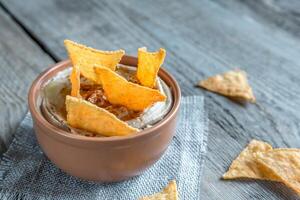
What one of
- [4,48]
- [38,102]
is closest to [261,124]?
[38,102]

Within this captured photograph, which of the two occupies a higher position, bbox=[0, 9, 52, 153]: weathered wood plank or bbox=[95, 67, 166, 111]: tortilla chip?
bbox=[95, 67, 166, 111]: tortilla chip

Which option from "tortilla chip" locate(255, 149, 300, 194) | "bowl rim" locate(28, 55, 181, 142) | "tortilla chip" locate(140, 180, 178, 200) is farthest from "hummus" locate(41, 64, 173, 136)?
"tortilla chip" locate(255, 149, 300, 194)

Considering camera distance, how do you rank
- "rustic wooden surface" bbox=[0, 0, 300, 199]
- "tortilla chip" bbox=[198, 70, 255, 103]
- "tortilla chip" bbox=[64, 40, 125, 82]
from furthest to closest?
"tortilla chip" bbox=[198, 70, 255, 103] < "rustic wooden surface" bbox=[0, 0, 300, 199] < "tortilla chip" bbox=[64, 40, 125, 82]

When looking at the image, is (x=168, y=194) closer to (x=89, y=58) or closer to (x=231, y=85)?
(x=89, y=58)

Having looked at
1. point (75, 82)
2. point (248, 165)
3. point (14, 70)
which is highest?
point (75, 82)

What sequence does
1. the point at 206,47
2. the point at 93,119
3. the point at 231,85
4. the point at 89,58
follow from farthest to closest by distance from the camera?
the point at 206,47 < the point at 231,85 < the point at 89,58 < the point at 93,119

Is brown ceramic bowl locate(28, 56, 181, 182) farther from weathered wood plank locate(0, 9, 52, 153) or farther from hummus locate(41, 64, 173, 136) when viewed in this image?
weathered wood plank locate(0, 9, 52, 153)

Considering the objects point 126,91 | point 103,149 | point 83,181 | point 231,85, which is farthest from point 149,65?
point 231,85

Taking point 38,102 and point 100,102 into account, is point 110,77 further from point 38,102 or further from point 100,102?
point 38,102
